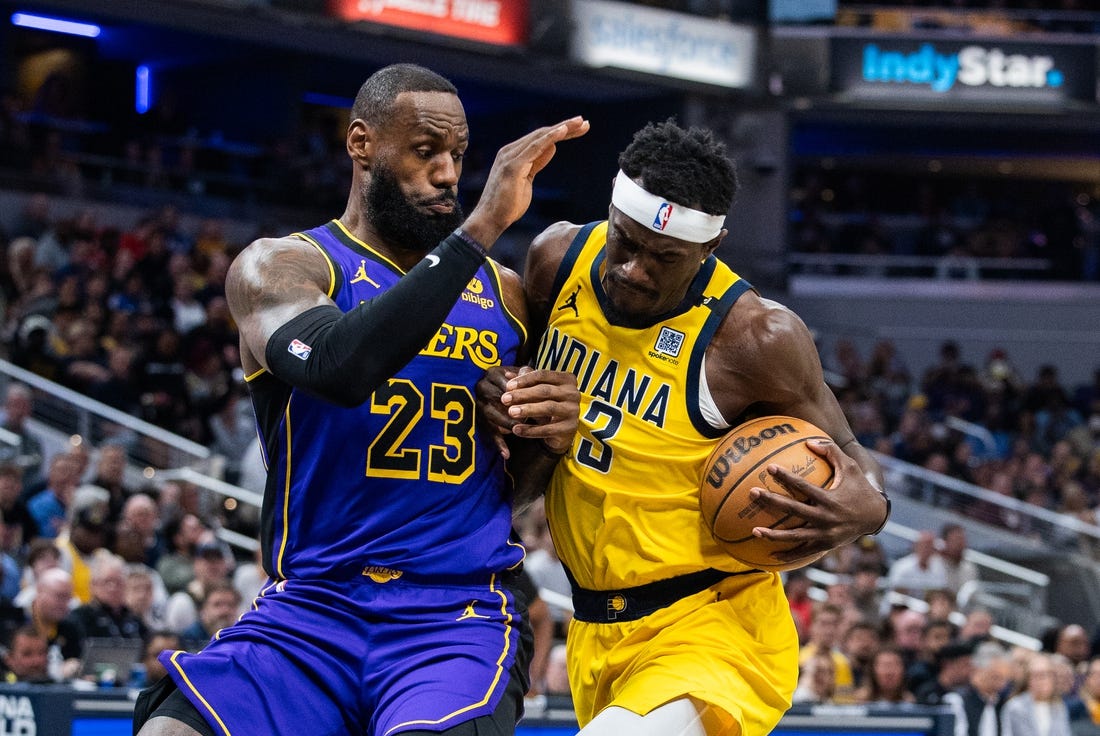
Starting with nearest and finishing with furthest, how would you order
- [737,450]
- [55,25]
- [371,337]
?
[371,337] → [737,450] → [55,25]

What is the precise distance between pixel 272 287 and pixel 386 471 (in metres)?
0.54

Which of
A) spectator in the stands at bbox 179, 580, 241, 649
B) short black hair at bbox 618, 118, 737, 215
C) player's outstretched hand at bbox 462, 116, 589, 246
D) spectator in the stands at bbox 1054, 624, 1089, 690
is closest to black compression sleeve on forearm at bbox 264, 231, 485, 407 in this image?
player's outstretched hand at bbox 462, 116, 589, 246

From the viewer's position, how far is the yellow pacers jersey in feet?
14.2

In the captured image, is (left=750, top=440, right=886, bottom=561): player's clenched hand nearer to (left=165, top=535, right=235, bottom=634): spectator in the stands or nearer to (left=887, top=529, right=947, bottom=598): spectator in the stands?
(left=165, top=535, right=235, bottom=634): spectator in the stands

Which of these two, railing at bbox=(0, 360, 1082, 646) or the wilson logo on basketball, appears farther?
railing at bbox=(0, 360, 1082, 646)

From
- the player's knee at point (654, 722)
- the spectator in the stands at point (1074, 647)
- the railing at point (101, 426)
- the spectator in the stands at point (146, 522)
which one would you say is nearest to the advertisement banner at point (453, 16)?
the railing at point (101, 426)

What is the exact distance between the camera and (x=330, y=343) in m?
3.48

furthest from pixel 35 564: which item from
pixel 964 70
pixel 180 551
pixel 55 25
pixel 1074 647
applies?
pixel 964 70

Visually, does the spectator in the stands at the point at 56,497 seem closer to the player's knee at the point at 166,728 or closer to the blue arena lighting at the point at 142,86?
the player's knee at the point at 166,728

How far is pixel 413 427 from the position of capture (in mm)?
3916

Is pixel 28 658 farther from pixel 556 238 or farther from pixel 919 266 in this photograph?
pixel 919 266

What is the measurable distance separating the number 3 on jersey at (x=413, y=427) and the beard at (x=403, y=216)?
0.41 m

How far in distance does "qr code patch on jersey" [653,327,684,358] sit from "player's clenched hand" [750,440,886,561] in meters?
0.45

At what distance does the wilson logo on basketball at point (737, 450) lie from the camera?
13.8ft
